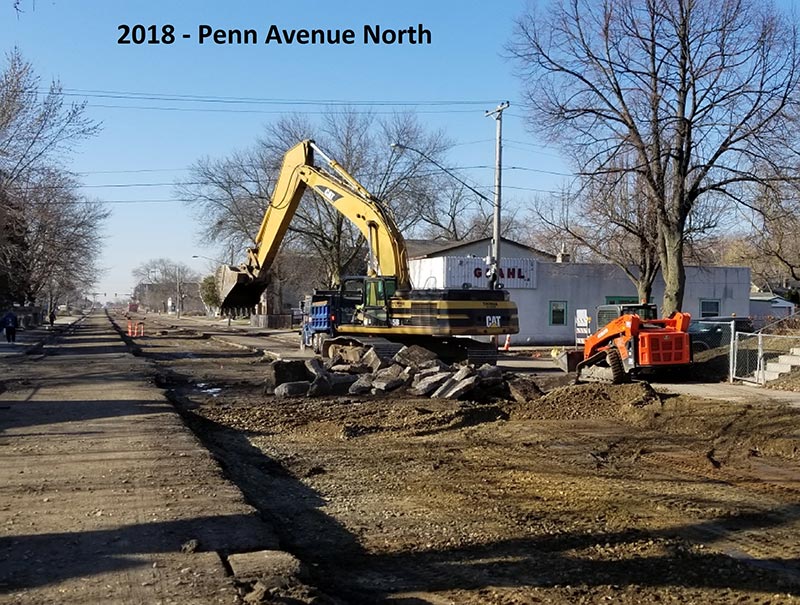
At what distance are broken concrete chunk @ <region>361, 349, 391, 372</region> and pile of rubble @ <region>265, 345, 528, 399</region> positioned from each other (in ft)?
0.21

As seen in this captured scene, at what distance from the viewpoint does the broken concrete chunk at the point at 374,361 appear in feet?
69.5

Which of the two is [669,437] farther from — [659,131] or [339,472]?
[659,131]

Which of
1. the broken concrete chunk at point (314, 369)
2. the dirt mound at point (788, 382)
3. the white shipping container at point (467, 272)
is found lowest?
the dirt mound at point (788, 382)

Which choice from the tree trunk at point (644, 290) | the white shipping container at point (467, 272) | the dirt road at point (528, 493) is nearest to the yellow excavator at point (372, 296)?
the dirt road at point (528, 493)

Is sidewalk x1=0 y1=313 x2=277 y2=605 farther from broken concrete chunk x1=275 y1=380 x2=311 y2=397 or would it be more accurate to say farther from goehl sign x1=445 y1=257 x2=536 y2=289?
goehl sign x1=445 y1=257 x2=536 y2=289

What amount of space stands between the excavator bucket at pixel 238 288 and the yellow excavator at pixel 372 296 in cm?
3

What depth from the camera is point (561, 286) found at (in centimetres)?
3934

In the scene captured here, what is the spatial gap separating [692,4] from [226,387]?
17.7m

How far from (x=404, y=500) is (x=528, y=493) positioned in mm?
1371

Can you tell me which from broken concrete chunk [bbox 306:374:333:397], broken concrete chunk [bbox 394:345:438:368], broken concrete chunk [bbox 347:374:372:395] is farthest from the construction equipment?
Result: broken concrete chunk [bbox 306:374:333:397]

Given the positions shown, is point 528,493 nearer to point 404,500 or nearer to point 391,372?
point 404,500

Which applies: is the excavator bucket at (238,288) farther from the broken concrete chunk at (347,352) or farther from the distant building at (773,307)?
the distant building at (773,307)

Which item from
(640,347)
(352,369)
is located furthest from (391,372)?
(640,347)

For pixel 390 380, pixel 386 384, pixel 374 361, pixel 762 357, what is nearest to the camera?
pixel 386 384
